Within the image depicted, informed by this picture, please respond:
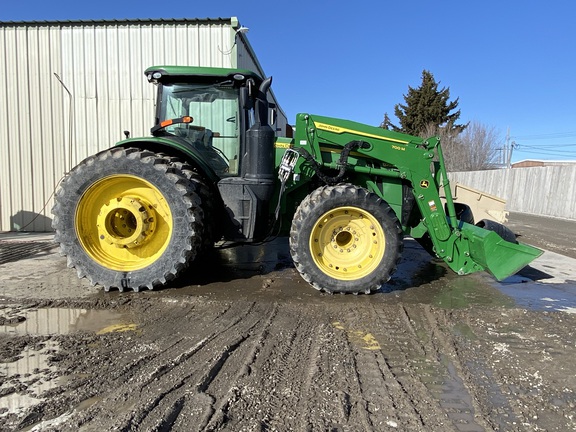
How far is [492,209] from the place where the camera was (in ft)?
22.2

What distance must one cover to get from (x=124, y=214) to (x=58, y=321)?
140 cm

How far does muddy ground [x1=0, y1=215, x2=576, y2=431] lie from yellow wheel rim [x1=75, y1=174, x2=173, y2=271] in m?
0.44

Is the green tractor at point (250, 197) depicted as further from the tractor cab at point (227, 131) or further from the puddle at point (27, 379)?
the puddle at point (27, 379)

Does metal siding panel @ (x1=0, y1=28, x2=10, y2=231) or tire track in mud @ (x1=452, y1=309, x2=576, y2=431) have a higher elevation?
metal siding panel @ (x1=0, y1=28, x2=10, y2=231)

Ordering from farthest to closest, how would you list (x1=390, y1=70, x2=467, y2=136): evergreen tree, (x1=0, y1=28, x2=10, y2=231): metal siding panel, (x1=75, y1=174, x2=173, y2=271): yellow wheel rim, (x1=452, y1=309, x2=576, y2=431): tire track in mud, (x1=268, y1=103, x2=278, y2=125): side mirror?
(x1=390, y1=70, x2=467, y2=136): evergreen tree < (x1=0, y1=28, x2=10, y2=231): metal siding panel < (x1=268, y1=103, x2=278, y2=125): side mirror < (x1=75, y1=174, x2=173, y2=271): yellow wheel rim < (x1=452, y1=309, x2=576, y2=431): tire track in mud

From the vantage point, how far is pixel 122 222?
4.45 m

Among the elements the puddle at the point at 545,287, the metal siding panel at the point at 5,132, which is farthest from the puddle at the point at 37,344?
the metal siding panel at the point at 5,132

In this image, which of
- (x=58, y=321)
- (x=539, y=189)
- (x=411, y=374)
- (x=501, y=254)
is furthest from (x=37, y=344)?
(x=539, y=189)

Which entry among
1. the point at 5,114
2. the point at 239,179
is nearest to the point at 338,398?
the point at 239,179

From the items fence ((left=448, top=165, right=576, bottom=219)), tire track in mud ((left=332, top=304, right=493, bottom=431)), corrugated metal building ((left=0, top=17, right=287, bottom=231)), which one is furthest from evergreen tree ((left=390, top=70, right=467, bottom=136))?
tire track in mud ((left=332, top=304, right=493, bottom=431))

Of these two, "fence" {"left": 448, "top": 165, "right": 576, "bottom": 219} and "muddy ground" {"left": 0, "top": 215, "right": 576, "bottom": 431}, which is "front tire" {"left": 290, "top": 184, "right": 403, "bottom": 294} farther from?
"fence" {"left": 448, "top": 165, "right": 576, "bottom": 219}

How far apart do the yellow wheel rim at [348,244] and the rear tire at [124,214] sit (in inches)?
54.5

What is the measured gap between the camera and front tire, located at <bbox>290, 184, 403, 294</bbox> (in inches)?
164

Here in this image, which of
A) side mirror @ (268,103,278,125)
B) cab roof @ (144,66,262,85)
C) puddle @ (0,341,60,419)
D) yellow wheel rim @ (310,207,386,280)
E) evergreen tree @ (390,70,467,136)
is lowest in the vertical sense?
puddle @ (0,341,60,419)
